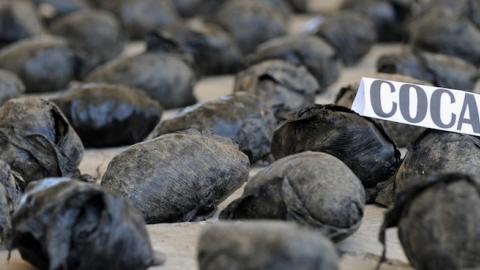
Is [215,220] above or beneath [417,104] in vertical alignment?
beneath

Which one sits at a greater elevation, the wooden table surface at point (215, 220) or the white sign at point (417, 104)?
the white sign at point (417, 104)

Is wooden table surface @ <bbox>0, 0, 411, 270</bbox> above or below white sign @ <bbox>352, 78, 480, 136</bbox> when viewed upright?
below

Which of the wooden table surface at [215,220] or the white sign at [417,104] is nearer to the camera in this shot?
the wooden table surface at [215,220]

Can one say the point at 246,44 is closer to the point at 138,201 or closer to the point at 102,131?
the point at 102,131

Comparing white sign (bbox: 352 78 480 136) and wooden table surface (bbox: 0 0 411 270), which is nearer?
wooden table surface (bbox: 0 0 411 270)

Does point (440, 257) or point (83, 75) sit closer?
point (440, 257)

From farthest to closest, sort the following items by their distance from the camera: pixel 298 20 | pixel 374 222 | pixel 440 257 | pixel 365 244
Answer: pixel 298 20
pixel 374 222
pixel 365 244
pixel 440 257

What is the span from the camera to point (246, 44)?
5488 mm

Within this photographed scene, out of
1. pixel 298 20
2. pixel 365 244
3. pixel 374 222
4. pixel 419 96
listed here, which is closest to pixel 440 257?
pixel 365 244

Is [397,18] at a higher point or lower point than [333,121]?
lower

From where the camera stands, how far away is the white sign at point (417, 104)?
2.60m

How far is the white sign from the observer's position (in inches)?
102

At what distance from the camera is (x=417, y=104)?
104 inches

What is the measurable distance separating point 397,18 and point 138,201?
3545mm
